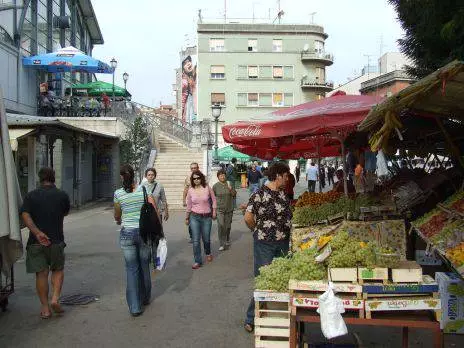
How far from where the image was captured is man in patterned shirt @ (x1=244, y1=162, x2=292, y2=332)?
5695 mm

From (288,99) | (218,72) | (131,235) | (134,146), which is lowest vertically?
(131,235)

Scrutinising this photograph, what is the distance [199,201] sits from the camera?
946 cm

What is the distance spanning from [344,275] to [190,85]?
61.6m

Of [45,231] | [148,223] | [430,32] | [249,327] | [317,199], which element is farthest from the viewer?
[430,32]

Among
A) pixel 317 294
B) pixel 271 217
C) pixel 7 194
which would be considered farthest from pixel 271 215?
pixel 7 194

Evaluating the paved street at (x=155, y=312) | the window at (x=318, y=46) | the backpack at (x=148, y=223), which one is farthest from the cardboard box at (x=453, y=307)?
the window at (x=318, y=46)

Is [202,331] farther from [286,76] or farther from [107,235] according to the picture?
[286,76]

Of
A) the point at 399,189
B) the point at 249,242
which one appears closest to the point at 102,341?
the point at 399,189

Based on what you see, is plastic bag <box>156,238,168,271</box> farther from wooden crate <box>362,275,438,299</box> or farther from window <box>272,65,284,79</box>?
window <box>272,65,284,79</box>

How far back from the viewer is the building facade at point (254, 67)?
56.6 metres

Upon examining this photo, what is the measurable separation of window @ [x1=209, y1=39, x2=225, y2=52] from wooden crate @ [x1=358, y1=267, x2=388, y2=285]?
54.5 meters

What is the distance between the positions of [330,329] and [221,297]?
140 inches

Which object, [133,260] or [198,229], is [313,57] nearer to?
[198,229]

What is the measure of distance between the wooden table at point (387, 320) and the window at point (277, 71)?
54.2 meters
